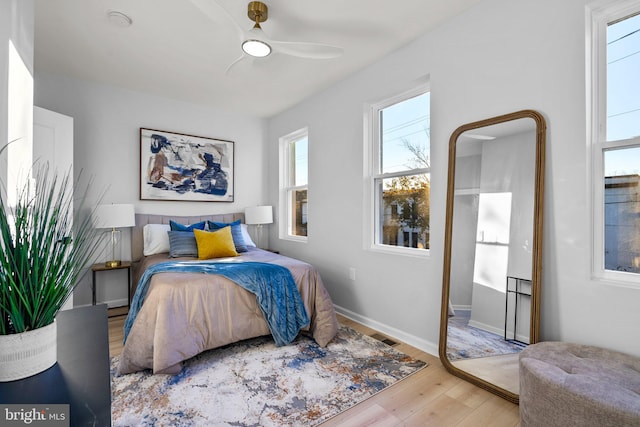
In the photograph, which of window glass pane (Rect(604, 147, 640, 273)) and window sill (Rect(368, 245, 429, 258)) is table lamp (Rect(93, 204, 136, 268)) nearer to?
window sill (Rect(368, 245, 429, 258))

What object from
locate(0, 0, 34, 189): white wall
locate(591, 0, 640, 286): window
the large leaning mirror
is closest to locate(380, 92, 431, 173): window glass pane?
the large leaning mirror

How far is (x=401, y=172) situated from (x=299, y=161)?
1.86 metres

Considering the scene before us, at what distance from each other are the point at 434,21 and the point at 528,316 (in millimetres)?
2204

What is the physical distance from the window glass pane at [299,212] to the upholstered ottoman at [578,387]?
9.70 ft

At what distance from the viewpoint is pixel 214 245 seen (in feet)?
10.9

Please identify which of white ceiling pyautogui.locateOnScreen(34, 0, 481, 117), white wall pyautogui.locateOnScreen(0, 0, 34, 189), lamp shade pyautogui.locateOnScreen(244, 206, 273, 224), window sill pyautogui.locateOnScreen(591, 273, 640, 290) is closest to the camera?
white wall pyautogui.locateOnScreen(0, 0, 34, 189)

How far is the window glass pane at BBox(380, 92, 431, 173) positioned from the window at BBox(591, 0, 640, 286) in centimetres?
114

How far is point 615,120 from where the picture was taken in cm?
169

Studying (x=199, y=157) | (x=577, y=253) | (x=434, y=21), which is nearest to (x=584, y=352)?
(x=577, y=253)

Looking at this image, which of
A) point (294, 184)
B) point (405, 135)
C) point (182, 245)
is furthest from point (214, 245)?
point (405, 135)

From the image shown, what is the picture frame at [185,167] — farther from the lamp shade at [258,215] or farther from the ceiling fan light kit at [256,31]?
the ceiling fan light kit at [256,31]

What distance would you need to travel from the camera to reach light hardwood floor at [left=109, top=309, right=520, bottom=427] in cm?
171

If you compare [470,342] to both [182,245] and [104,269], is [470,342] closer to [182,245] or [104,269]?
[182,245]

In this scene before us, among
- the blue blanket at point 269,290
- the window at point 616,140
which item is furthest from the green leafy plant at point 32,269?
the window at point 616,140
